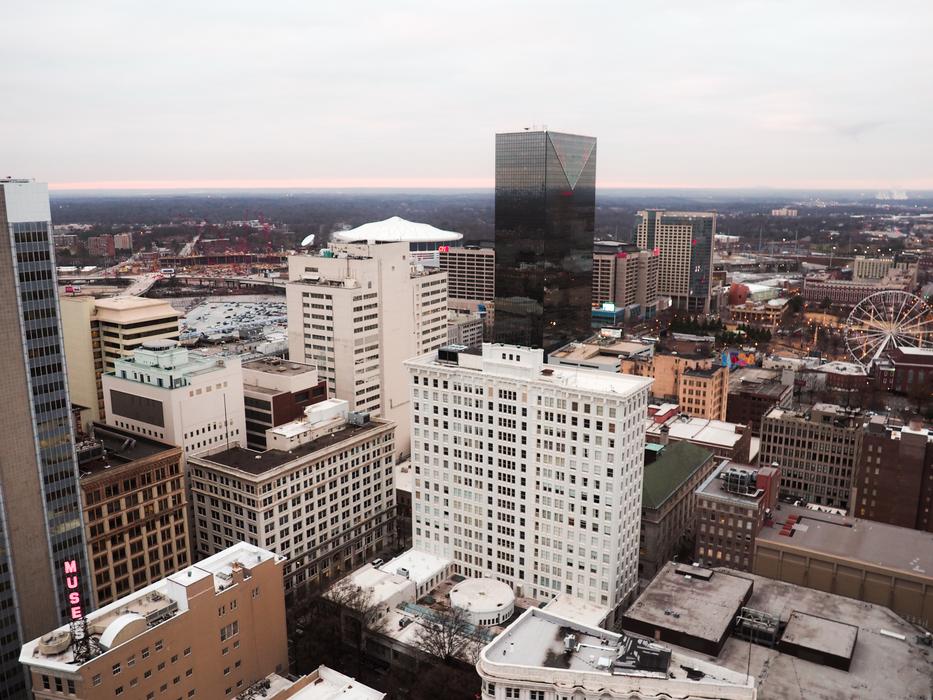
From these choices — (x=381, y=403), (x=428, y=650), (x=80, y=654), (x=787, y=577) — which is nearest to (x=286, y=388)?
(x=381, y=403)

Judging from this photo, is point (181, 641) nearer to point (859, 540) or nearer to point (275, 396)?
point (275, 396)

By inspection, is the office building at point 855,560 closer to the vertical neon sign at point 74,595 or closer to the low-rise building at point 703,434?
the low-rise building at point 703,434

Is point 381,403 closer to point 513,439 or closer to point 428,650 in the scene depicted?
point 513,439

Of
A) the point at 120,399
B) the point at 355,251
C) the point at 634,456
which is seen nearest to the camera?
the point at 634,456

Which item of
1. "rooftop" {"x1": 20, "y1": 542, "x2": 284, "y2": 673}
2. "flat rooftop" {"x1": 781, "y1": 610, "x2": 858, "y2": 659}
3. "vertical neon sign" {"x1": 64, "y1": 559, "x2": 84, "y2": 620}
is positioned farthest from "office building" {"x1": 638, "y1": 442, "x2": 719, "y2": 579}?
"vertical neon sign" {"x1": 64, "y1": 559, "x2": 84, "y2": 620}

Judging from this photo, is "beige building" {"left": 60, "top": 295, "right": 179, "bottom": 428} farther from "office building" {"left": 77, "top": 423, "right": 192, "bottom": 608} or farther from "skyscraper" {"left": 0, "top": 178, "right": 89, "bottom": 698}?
"skyscraper" {"left": 0, "top": 178, "right": 89, "bottom": 698}

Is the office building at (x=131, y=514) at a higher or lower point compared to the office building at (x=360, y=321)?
lower

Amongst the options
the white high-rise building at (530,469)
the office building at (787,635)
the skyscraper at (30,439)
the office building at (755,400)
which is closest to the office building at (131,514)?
the skyscraper at (30,439)
